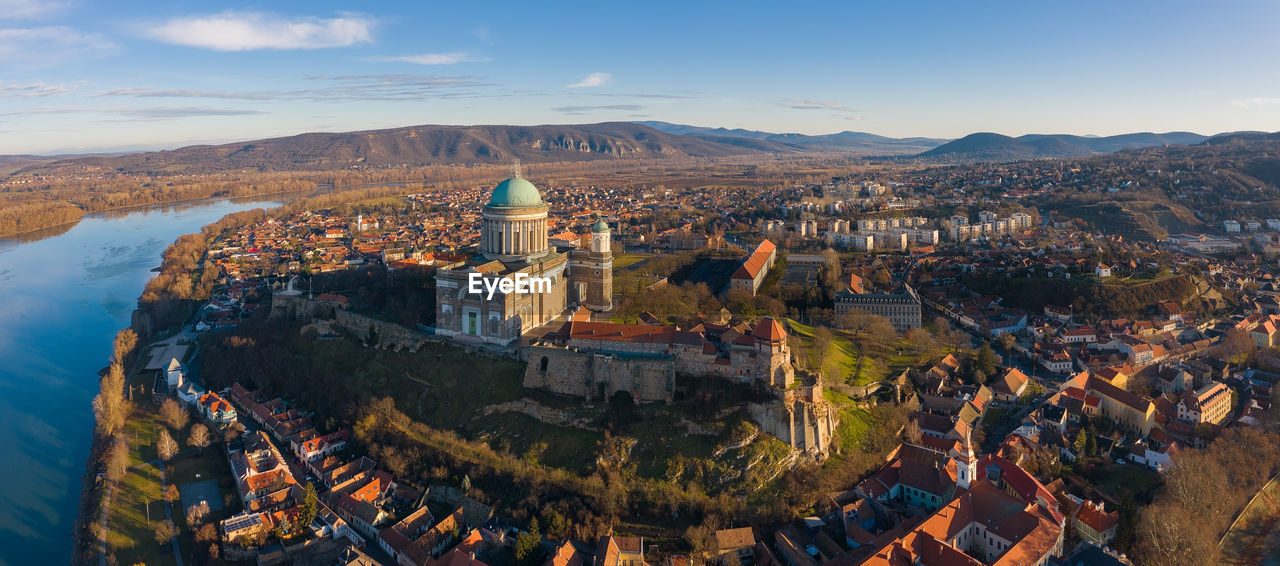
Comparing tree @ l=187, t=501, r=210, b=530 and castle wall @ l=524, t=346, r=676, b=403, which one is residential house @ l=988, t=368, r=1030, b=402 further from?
tree @ l=187, t=501, r=210, b=530

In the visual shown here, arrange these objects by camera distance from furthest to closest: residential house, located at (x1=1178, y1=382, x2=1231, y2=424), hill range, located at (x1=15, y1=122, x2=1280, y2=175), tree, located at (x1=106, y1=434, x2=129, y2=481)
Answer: hill range, located at (x1=15, y1=122, x2=1280, y2=175), residential house, located at (x1=1178, y1=382, x2=1231, y2=424), tree, located at (x1=106, y1=434, x2=129, y2=481)

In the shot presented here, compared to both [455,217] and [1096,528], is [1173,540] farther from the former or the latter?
[455,217]

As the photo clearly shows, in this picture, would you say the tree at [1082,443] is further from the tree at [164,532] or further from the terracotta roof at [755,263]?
the tree at [164,532]

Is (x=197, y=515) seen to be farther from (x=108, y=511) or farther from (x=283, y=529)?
(x=108, y=511)

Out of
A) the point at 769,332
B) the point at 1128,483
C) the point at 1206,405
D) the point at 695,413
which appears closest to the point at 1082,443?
the point at 1128,483

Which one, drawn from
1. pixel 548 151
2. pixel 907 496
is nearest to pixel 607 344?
pixel 907 496

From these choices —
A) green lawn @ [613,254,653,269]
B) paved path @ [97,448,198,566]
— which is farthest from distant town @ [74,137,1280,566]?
green lawn @ [613,254,653,269]

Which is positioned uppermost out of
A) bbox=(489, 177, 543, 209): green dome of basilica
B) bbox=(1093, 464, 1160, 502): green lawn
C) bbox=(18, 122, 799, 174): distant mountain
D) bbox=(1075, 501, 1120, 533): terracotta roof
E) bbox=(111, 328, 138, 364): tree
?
bbox=(18, 122, 799, 174): distant mountain

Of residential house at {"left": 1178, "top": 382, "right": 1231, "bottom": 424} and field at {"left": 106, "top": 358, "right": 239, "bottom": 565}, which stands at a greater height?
residential house at {"left": 1178, "top": 382, "right": 1231, "bottom": 424}

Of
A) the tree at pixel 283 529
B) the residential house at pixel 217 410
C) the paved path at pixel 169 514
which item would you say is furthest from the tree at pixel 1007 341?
the residential house at pixel 217 410
